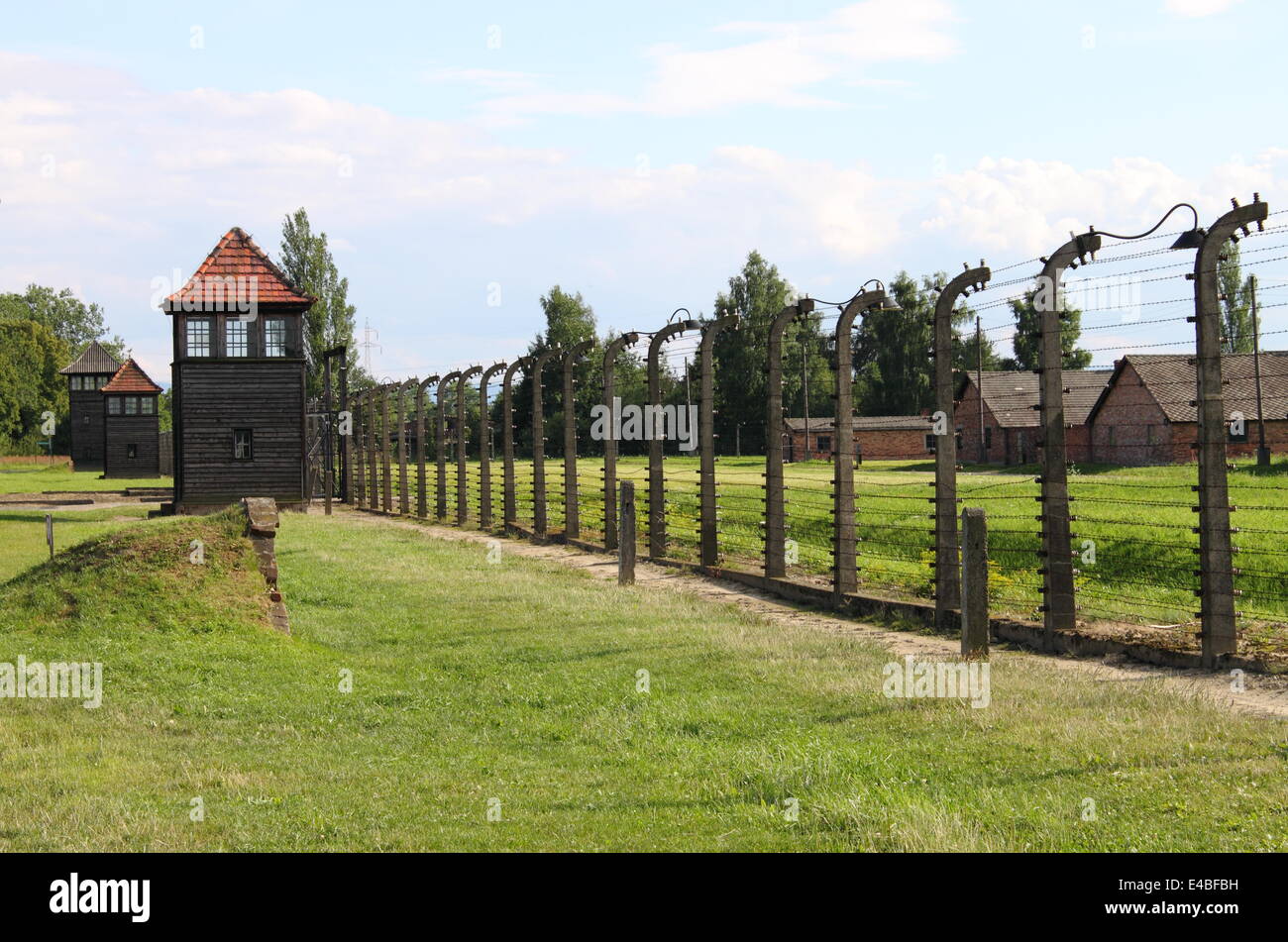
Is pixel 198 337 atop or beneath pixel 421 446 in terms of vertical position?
atop

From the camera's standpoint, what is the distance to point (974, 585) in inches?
428

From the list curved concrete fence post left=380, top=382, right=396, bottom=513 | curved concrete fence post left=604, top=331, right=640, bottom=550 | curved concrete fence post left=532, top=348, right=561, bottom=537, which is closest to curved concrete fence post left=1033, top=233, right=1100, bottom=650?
curved concrete fence post left=604, top=331, right=640, bottom=550

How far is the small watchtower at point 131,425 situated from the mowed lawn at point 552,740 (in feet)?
219

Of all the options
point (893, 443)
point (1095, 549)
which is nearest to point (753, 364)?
point (893, 443)

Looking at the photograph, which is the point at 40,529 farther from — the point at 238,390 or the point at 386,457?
the point at 386,457

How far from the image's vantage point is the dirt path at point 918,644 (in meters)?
9.38

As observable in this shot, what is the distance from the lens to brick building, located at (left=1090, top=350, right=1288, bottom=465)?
172ft

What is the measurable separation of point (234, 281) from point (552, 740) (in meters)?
33.3

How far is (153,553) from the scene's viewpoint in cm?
1372

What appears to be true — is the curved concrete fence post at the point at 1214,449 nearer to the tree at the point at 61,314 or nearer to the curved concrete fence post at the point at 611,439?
the curved concrete fence post at the point at 611,439

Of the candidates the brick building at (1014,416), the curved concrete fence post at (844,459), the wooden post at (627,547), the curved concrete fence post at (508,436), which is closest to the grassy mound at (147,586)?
the wooden post at (627,547)
